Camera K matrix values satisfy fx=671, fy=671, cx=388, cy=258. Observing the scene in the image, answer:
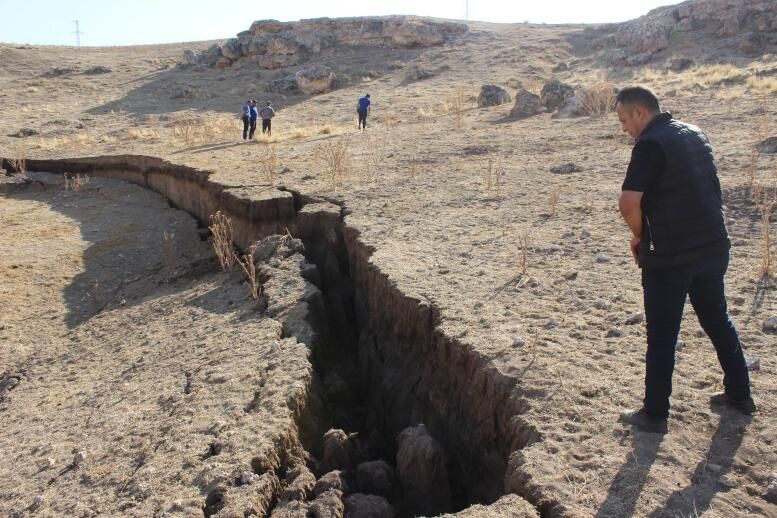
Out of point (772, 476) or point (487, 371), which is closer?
point (772, 476)

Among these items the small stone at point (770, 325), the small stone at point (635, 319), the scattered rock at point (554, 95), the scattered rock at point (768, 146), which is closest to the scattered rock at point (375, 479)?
the small stone at point (635, 319)

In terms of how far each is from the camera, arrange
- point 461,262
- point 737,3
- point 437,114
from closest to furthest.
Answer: point 461,262
point 437,114
point 737,3

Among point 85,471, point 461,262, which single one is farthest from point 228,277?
point 85,471

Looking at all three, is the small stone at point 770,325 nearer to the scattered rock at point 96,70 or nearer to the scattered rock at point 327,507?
the scattered rock at point 327,507

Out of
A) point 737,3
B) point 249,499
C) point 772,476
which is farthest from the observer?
point 737,3

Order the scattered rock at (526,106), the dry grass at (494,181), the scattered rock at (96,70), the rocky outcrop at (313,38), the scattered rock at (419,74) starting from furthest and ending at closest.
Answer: the rocky outcrop at (313,38) → the scattered rock at (96,70) → the scattered rock at (419,74) → the scattered rock at (526,106) → the dry grass at (494,181)

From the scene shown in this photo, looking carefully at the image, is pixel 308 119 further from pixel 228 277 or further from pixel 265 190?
pixel 228 277

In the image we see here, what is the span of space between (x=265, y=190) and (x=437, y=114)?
969cm

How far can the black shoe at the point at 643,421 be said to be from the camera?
2.95 meters

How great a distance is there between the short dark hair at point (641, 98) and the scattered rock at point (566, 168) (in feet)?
17.8

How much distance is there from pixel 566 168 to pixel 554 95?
6806mm

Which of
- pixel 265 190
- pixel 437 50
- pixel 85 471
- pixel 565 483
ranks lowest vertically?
pixel 85 471

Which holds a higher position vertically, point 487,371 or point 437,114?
point 437,114

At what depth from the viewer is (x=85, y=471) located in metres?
3.59
